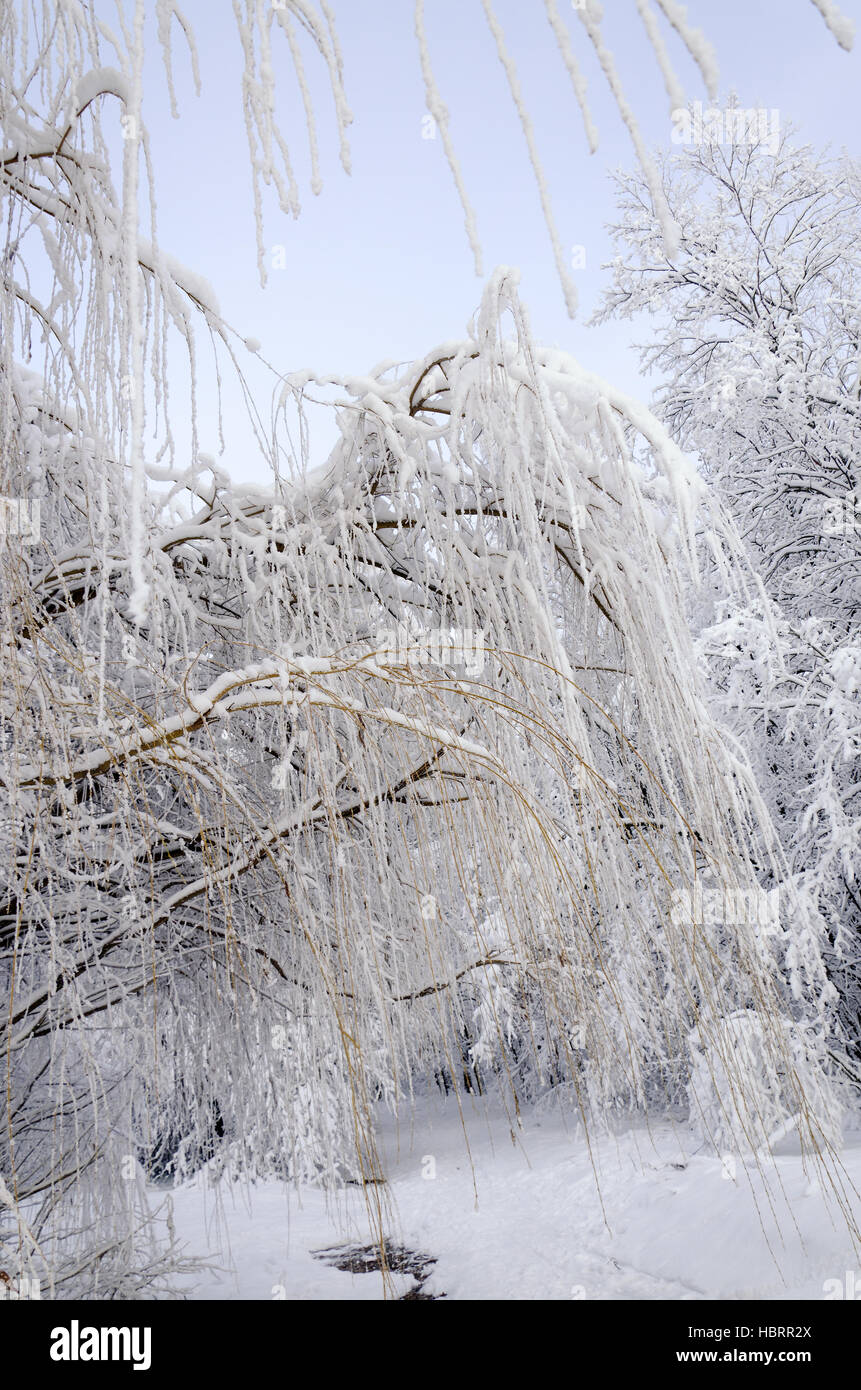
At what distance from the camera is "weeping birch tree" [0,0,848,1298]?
1129mm

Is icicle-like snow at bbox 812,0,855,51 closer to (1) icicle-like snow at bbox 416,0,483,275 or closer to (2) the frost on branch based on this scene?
(1) icicle-like snow at bbox 416,0,483,275

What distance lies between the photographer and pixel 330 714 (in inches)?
53.1

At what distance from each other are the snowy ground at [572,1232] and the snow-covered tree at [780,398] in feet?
5.97

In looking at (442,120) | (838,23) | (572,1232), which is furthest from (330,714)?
(572,1232)

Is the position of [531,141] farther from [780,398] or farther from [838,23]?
[780,398]

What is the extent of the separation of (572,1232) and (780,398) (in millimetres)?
6678

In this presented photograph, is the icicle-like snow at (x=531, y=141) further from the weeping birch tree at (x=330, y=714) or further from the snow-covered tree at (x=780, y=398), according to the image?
the snow-covered tree at (x=780, y=398)

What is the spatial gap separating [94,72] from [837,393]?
6352 millimetres

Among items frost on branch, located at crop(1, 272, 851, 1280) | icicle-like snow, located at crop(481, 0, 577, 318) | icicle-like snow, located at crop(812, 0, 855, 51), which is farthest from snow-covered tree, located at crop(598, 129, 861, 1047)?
icicle-like snow, located at crop(812, 0, 855, 51)

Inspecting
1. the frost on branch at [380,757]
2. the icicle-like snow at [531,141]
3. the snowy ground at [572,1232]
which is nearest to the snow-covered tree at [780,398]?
the snowy ground at [572,1232]

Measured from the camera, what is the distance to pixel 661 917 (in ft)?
4.48

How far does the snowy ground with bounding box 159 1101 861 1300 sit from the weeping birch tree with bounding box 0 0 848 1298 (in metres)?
Result: 1.76
